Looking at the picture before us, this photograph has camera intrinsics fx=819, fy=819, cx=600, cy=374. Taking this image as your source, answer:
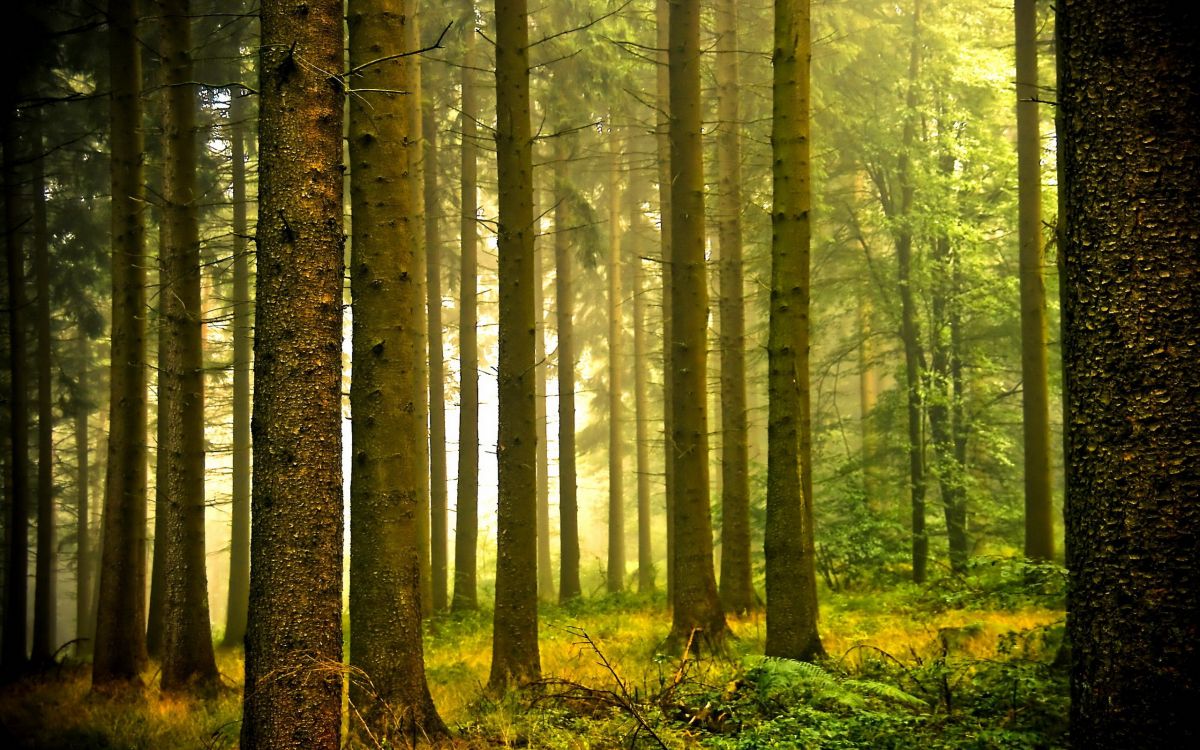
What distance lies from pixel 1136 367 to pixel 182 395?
9.63 m

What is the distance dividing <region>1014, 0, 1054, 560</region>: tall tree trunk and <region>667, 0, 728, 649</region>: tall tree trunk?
268 inches

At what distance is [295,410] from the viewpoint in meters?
4.96

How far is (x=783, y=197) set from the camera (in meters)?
8.59

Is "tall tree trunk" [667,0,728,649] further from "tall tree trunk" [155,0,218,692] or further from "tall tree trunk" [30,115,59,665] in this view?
"tall tree trunk" [30,115,59,665]

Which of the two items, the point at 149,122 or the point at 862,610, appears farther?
the point at 149,122

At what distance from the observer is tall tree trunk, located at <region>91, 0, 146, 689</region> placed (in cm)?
1078

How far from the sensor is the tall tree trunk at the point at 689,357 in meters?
10.8

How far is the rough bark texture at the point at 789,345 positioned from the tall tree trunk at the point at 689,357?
2.19 metres

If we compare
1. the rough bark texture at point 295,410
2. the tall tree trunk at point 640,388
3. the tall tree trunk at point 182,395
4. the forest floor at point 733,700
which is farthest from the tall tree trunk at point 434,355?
the rough bark texture at point 295,410

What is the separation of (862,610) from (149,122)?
53.9ft

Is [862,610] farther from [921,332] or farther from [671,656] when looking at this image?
[921,332]

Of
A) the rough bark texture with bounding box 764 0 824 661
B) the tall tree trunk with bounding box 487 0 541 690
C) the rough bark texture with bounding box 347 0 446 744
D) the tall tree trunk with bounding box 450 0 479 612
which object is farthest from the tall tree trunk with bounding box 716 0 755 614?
the rough bark texture with bounding box 347 0 446 744

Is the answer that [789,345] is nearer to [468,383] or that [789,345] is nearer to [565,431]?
[468,383]

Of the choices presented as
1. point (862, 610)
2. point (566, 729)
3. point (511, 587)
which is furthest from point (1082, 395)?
point (862, 610)
